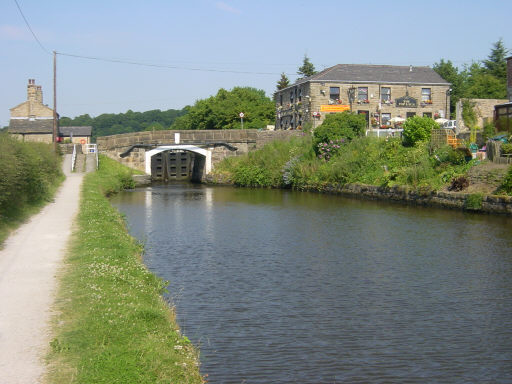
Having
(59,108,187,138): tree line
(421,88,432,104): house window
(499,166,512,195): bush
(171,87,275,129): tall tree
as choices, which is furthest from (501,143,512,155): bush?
(59,108,187,138): tree line

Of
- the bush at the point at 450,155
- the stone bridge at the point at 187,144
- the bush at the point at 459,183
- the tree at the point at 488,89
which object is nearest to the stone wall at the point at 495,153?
the bush at the point at 450,155

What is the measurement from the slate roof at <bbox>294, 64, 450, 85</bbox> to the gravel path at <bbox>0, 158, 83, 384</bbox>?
1370 inches

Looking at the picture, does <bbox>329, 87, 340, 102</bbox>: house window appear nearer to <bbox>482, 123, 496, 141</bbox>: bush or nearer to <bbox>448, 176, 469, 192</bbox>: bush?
<bbox>482, 123, 496, 141</bbox>: bush

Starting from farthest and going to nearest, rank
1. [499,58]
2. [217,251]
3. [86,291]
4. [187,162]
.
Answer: [499,58], [187,162], [217,251], [86,291]

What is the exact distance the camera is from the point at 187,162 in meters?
56.4

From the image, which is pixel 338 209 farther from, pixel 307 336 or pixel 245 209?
pixel 307 336

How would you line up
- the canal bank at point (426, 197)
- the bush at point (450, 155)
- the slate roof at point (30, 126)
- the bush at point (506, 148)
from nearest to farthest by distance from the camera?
the canal bank at point (426, 197)
the bush at point (506, 148)
the bush at point (450, 155)
the slate roof at point (30, 126)

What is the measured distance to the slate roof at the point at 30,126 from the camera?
206ft

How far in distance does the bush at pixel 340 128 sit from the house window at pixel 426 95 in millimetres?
12330

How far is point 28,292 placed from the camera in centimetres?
1003

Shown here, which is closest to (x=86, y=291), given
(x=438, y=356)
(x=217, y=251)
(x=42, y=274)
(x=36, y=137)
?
(x=42, y=274)

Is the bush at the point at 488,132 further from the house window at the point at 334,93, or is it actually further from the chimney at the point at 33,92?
the chimney at the point at 33,92

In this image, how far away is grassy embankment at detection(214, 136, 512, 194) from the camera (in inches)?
1196

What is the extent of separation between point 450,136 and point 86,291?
2643 centimetres
